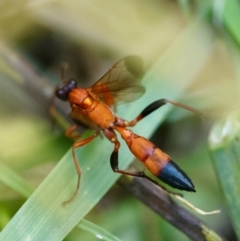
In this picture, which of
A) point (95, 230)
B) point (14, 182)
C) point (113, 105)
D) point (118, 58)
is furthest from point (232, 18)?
point (14, 182)

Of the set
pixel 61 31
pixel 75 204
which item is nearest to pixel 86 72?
pixel 61 31

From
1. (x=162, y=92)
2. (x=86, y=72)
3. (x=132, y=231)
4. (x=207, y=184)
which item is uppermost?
(x=86, y=72)

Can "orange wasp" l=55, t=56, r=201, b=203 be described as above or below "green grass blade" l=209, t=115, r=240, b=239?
above

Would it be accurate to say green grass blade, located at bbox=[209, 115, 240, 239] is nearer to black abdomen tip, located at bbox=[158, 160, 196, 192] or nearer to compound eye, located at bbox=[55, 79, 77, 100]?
black abdomen tip, located at bbox=[158, 160, 196, 192]

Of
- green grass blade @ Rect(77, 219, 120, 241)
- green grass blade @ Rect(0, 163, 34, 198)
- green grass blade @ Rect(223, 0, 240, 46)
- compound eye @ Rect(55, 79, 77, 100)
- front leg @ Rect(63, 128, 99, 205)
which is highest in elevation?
compound eye @ Rect(55, 79, 77, 100)

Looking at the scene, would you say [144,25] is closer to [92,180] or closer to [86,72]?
[86,72]

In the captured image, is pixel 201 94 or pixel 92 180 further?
pixel 201 94

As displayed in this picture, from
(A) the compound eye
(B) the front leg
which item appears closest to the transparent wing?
(A) the compound eye

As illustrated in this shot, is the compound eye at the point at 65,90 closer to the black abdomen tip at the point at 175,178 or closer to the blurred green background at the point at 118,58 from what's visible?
the blurred green background at the point at 118,58

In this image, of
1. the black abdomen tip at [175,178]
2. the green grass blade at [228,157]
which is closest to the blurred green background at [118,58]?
the black abdomen tip at [175,178]
